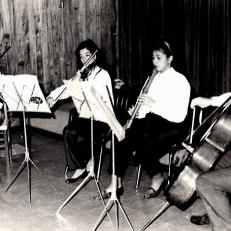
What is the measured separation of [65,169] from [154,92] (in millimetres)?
1224

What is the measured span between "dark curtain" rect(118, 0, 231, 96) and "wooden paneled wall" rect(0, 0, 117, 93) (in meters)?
0.47

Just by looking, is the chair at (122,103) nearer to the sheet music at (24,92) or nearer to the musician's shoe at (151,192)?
the musician's shoe at (151,192)

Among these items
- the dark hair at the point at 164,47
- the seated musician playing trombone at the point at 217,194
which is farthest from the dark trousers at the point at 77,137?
the seated musician playing trombone at the point at 217,194

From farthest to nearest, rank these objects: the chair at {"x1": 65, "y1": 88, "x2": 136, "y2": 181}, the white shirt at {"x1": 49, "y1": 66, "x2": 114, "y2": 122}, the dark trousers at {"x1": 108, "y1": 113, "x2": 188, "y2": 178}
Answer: the chair at {"x1": 65, "y1": 88, "x2": 136, "y2": 181}
the dark trousers at {"x1": 108, "y1": 113, "x2": 188, "y2": 178}
the white shirt at {"x1": 49, "y1": 66, "x2": 114, "y2": 122}

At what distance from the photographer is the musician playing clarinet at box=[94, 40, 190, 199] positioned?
3.46 meters

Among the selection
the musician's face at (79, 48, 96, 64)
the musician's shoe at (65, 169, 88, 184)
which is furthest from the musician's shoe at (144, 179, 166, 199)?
the musician's face at (79, 48, 96, 64)

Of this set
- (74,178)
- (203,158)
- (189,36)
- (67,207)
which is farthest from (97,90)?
(189,36)

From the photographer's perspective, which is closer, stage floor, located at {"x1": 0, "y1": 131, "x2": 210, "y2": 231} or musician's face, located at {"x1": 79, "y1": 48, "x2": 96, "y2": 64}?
stage floor, located at {"x1": 0, "y1": 131, "x2": 210, "y2": 231}

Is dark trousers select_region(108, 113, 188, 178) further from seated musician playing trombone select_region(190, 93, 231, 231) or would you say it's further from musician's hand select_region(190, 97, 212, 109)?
seated musician playing trombone select_region(190, 93, 231, 231)

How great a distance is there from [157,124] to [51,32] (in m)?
2.78

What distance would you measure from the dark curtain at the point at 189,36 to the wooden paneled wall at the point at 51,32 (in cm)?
47

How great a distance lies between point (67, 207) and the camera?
336 cm

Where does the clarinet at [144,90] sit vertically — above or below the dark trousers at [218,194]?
above

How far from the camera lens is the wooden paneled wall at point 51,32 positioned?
5.08 metres
